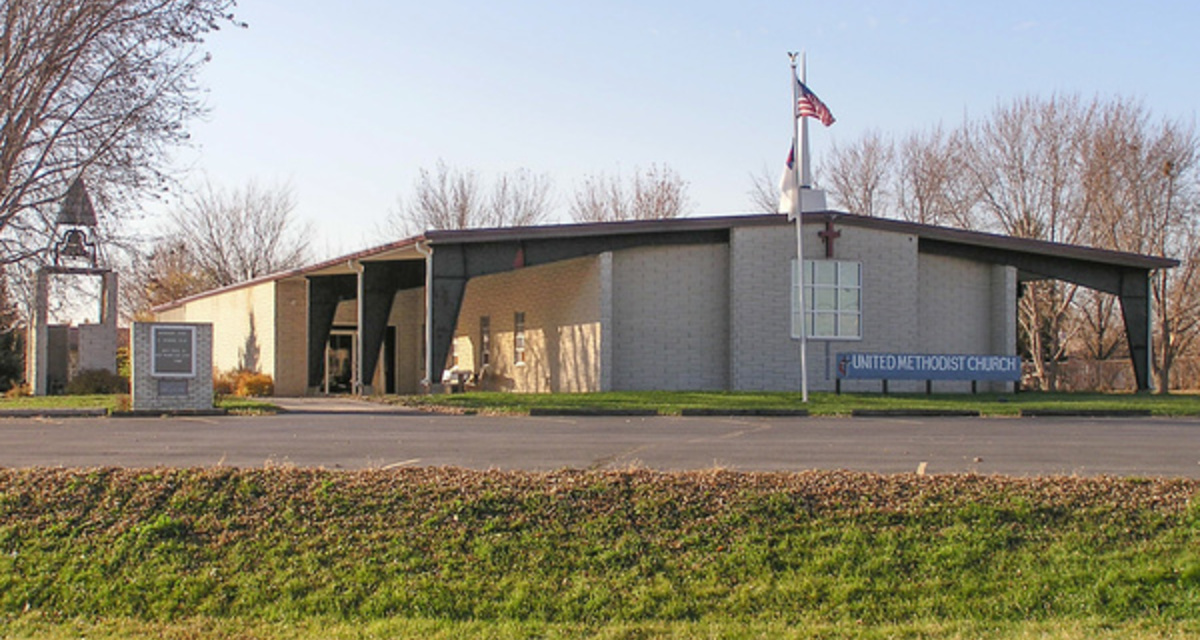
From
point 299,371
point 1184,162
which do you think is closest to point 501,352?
point 299,371

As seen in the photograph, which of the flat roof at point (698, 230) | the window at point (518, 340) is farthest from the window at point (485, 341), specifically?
the flat roof at point (698, 230)

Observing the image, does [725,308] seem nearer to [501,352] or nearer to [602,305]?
[602,305]

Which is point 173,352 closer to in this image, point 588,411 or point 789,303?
point 588,411

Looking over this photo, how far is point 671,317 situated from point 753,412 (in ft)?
21.3

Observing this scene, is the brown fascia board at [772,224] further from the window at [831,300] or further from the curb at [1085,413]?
the curb at [1085,413]

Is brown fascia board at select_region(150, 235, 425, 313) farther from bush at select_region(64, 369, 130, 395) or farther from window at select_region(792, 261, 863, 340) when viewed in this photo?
window at select_region(792, 261, 863, 340)

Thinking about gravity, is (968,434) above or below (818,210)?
below

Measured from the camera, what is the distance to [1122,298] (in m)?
31.6

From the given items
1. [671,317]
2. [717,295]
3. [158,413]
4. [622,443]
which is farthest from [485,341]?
[622,443]

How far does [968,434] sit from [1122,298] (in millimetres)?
17384

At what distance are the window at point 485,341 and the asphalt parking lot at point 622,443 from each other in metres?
13.4

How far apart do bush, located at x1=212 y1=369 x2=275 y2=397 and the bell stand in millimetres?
6217

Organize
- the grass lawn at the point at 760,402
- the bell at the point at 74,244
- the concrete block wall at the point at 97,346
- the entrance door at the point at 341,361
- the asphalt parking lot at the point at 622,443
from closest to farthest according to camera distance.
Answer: the asphalt parking lot at the point at 622,443 → the grass lawn at the point at 760,402 → the bell at the point at 74,244 → the concrete block wall at the point at 97,346 → the entrance door at the point at 341,361

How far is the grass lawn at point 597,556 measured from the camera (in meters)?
8.40
